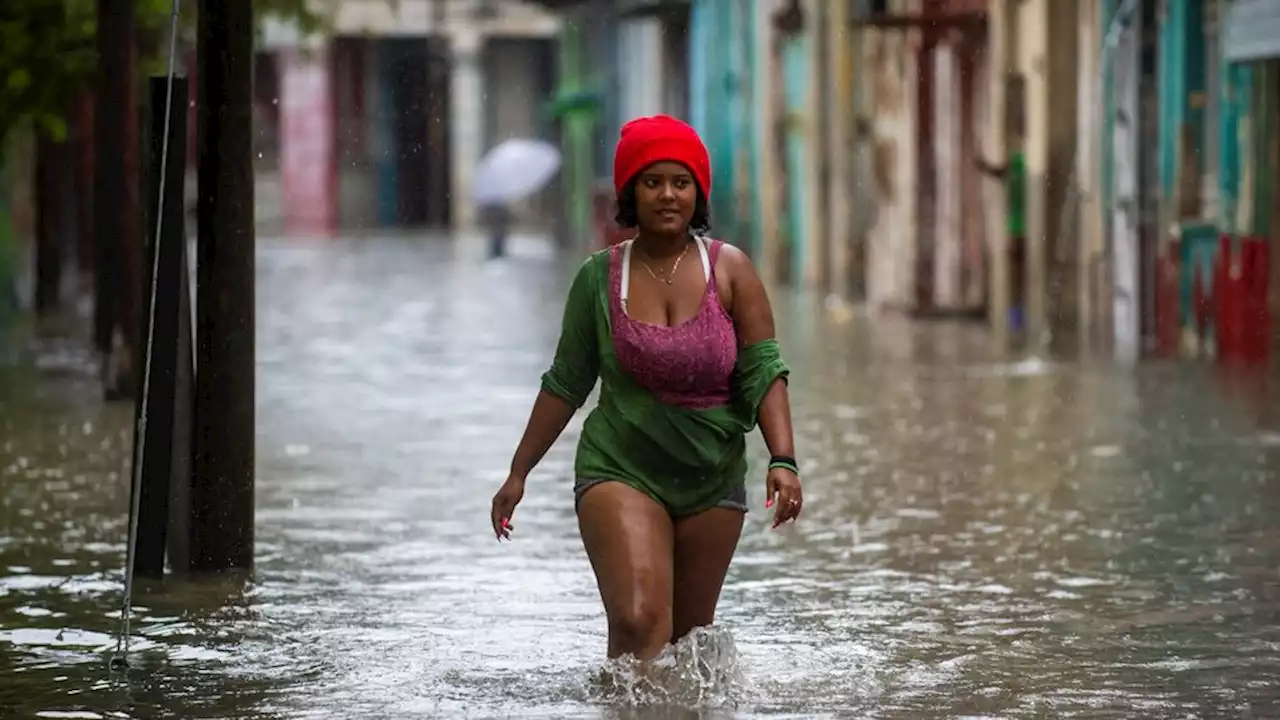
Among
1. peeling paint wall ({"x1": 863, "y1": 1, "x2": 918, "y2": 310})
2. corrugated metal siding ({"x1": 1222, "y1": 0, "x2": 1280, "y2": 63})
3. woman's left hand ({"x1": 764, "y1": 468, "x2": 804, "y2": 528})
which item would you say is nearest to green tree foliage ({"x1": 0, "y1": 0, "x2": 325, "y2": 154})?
corrugated metal siding ({"x1": 1222, "y1": 0, "x2": 1280, "y2": 63})

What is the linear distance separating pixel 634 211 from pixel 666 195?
0.15 metres

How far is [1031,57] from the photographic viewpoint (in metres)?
23.9

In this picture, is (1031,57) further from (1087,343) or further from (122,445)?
(122,445)

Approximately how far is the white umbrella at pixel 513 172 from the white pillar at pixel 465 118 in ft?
52.1

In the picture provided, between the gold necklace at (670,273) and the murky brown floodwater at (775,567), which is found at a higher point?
the gold necklace at (670,273)

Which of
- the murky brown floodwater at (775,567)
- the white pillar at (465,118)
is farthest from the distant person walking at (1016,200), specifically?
the white pillar at (465,118)

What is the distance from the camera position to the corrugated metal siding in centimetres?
1808

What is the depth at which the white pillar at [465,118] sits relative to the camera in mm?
65812

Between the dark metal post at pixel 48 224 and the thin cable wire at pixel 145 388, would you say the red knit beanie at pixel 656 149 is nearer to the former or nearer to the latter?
the thin cable wire at pixel 145 388

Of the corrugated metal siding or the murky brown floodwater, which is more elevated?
the corrugated metal siding

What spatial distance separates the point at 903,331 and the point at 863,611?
1624 centimetres

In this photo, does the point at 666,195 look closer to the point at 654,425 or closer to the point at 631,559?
the point at 654,425

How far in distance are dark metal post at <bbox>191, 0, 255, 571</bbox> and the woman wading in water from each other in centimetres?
255

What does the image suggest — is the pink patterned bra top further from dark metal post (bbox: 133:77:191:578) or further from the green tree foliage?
the green tree foliage
